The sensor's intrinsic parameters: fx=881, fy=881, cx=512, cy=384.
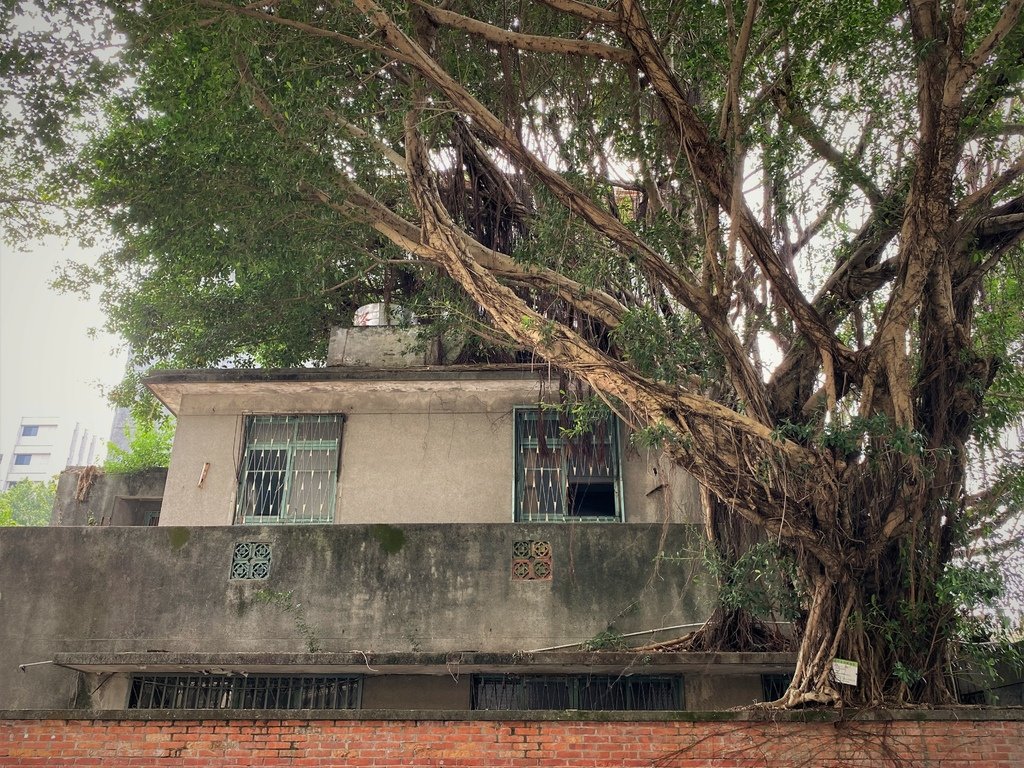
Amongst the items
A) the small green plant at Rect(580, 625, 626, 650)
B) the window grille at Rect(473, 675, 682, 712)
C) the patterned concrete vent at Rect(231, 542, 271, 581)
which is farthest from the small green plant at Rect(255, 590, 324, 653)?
the small green plant at Rect(580, 625, 626, 650)

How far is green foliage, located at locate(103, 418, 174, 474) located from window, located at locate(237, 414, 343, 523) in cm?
476

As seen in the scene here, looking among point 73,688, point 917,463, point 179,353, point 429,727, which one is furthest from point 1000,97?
point 179,353

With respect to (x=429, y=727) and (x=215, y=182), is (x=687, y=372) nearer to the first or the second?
(x=429, y=727)

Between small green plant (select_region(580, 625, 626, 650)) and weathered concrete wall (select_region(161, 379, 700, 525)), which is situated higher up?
weathered concrete wall (select_region(161, 379, 700, 525))

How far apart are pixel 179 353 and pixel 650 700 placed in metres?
8.27

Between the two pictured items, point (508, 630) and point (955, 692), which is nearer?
point (955, 692)

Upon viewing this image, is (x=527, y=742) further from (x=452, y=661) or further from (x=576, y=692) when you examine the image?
(x=576, y=692)

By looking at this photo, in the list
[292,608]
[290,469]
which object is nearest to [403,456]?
[290,469]

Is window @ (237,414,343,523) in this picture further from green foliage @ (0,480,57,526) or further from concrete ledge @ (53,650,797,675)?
green foliage @ (0,480,57,526)

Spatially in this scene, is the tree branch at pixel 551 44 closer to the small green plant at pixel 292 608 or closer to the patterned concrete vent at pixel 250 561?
the patterned concrete vent at pixel 250 561

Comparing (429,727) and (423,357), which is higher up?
(423,357)

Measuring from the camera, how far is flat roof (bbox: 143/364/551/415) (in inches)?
384

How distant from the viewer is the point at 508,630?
8.46 metres

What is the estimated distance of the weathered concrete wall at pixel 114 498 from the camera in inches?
563
